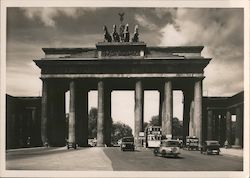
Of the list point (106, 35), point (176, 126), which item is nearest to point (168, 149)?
point (176, 126)

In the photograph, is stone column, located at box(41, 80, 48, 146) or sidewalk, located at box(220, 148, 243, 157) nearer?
sidewalk, located at box(220, 148, 243, 157)

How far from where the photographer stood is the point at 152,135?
30.9 m

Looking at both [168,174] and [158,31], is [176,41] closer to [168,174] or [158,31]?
[158,31]

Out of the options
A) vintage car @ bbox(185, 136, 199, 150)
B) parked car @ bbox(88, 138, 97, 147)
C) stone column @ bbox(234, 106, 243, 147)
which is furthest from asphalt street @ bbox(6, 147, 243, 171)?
parked car @ bbox(88, 138, 97, 147)

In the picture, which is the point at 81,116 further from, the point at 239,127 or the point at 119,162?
the point at 239,127

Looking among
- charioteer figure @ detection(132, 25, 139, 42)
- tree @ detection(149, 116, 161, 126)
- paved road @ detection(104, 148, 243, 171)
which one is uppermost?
charioteer figure @ detection(132, 25, 139, 42)

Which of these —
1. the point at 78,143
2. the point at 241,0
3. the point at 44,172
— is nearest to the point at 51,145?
the point at 78,143

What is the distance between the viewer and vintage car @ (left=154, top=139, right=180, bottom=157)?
1054 inches

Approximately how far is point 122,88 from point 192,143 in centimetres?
527

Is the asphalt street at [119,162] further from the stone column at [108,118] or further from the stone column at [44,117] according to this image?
the stone column at [108,118]

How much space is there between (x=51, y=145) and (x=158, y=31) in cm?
935

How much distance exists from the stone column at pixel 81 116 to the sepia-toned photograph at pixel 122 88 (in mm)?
83

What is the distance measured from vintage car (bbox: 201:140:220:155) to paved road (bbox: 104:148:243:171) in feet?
1.31

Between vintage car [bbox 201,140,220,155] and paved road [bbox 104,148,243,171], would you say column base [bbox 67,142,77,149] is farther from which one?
vintage car [bbox 201,140,220,155]
